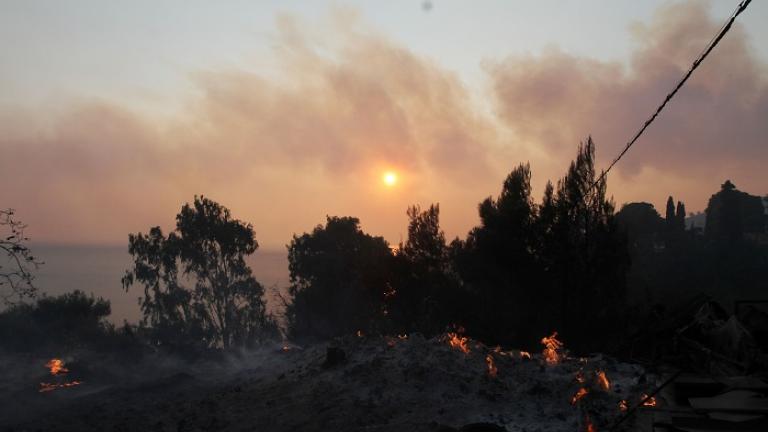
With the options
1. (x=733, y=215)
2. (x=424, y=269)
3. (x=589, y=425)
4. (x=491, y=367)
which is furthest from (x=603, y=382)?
(x=733, y=215)

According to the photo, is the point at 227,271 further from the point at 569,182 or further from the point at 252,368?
the point at 569,182

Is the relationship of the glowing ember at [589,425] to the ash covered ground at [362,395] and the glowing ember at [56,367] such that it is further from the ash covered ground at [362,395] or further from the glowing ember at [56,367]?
the glowing ember at [56,367]

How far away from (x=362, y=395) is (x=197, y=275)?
1367 inches

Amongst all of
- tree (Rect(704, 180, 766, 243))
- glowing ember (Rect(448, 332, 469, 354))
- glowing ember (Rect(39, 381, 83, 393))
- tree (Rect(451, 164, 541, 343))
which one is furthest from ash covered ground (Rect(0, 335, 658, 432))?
tree (Rect(704, 180, 766, 243))

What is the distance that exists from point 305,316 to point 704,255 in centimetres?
5125

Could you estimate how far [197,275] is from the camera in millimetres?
49156

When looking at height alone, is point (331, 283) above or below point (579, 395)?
above

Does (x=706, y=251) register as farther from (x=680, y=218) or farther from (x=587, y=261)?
(x=587, y=261)

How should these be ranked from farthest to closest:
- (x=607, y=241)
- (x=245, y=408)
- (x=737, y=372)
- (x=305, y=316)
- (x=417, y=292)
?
1. (x=305, y=316)
2. (x=417, y=292)
3. (x=607, y=241)
4. (x=245, y=408)
5. (x=737, y=372)

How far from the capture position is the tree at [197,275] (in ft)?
157

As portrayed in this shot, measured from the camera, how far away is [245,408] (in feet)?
64.8

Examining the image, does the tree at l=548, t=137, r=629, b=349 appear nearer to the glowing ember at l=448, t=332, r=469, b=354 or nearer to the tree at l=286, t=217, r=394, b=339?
the glowing ember at l=448, t=332, r=469, b=354

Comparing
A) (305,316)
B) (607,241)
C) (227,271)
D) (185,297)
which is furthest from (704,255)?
(185,297)

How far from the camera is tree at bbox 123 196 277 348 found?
157 feet
